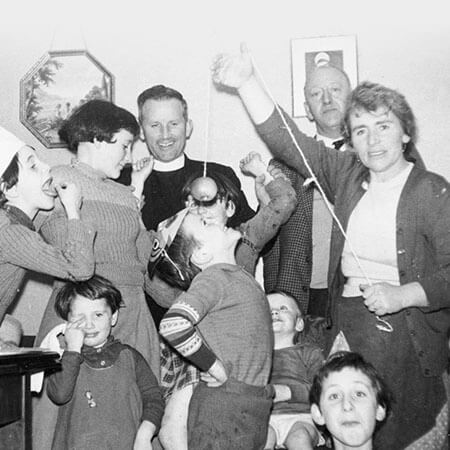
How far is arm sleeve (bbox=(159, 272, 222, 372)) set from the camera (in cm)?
162

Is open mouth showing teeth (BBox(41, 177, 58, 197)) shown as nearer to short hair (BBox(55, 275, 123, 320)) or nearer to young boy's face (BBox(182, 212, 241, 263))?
short hair (BBox(55, 275, 123, 320))

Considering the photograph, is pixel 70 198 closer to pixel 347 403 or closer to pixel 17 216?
pixel 17 216

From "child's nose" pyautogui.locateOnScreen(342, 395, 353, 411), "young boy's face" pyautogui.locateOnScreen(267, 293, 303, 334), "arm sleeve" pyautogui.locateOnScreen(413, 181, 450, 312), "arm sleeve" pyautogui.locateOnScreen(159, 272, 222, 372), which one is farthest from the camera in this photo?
"young boy's face" pyautogui.locateOnScreen(267, 293, 303, 334)

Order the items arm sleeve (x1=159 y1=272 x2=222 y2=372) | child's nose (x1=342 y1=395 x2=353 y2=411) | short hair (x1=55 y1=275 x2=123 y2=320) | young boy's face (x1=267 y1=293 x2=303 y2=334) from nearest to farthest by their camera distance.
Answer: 1. arm sleeve (x1=159 y1=272 x2=222 y2=372)
2. child's nose (x1=342 y1=395 x2=353 y2=411)
3. short hair (x1=55 y1=275 x2=123 y2=320)
4. young boy's face (x1=267 y1=293 x2=303 y2=334)

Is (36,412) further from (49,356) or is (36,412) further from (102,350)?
(49,356)

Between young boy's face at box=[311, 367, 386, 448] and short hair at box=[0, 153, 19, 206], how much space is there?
35.3 inches

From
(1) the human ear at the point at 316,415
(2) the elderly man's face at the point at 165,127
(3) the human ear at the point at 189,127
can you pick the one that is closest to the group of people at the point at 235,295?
(1) the human ear at the point at 316,415

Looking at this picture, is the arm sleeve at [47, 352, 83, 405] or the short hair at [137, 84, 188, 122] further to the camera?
the short hair at [137, 84, 188, 122]

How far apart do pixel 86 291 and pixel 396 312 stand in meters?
0.77

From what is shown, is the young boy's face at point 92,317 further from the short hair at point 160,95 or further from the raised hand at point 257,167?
the short hair at point 160,95

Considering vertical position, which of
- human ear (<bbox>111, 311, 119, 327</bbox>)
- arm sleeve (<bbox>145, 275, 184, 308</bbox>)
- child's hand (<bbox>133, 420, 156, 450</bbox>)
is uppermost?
arm sleeve (<bbox>145, 275, 184, 308</bbox>)

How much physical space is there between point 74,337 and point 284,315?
60 centimetres

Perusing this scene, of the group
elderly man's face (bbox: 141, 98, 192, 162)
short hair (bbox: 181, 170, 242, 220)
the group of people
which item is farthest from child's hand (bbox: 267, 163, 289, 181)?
elderly man's face (bbox: 141, 98, 192, 162)

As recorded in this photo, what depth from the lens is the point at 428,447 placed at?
1.86m
